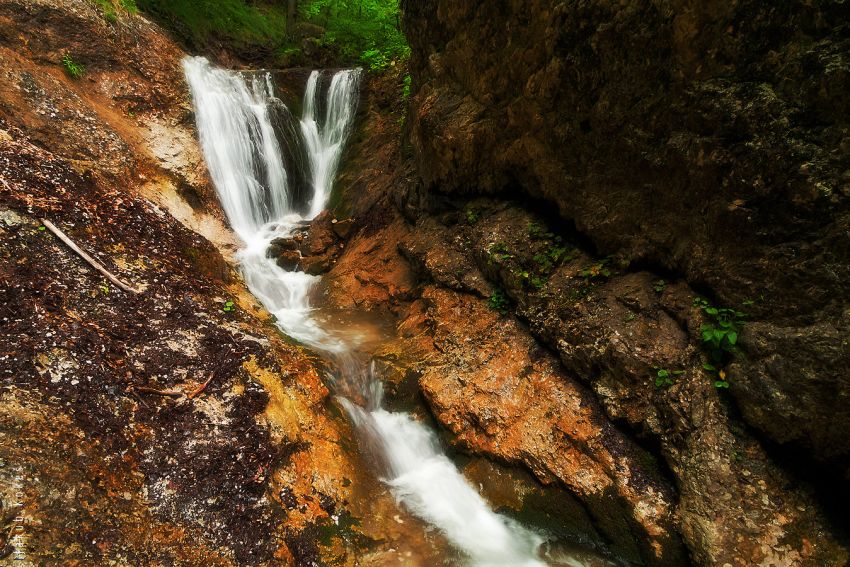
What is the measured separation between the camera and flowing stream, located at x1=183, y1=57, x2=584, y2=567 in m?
4.12

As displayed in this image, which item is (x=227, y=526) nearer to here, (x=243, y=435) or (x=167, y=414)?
(x=243, y=435)

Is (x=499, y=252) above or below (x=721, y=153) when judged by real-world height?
above

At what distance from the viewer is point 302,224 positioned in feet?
29.7

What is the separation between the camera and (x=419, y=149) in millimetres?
6988

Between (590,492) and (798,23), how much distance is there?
4.19m

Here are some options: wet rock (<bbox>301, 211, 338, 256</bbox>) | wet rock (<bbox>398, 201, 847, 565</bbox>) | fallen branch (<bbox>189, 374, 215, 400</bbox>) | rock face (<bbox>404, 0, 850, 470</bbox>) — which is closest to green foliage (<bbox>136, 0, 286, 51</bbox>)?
wet rock (<bbox>301, 211, 338, 256</bbox>)

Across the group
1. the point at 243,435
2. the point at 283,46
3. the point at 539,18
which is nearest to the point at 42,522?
the point at 243,435

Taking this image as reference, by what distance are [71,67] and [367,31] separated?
25.6 feet

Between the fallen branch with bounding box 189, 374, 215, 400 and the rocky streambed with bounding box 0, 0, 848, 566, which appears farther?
the fallen branch with bounding box 189, 374, 215, 400

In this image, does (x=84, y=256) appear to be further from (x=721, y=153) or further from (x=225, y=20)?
(x=225, y=20)

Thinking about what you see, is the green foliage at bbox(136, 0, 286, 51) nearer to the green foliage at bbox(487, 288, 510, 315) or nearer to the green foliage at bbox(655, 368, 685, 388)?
the green foliage at bbox(487, 288, 510, 315)

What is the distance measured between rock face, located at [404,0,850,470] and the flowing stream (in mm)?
2648

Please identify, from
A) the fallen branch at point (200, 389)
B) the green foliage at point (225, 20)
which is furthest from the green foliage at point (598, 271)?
the green foliage at point (225, 20)

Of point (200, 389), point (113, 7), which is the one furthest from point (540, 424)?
point (113, 7)
